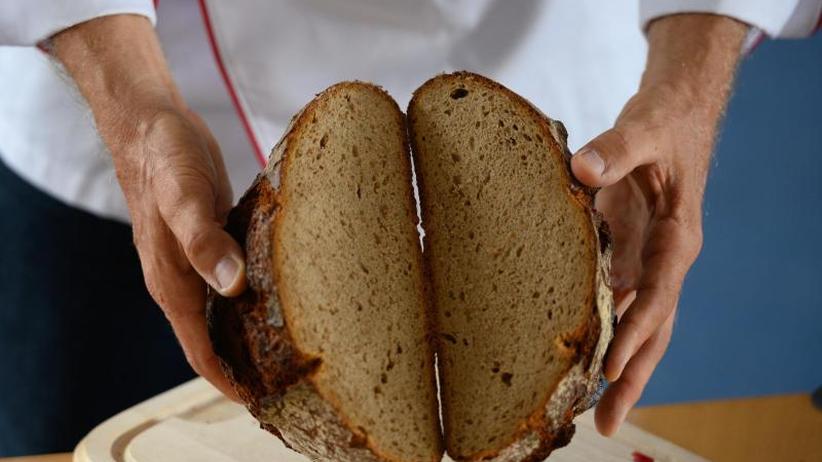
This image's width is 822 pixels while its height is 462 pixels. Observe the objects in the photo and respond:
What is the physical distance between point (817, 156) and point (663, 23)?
63.2 inches

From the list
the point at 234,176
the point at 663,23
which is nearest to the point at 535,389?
the point at 663,23

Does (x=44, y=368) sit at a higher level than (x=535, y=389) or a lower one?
lower

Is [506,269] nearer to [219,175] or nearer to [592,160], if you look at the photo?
[592,160]

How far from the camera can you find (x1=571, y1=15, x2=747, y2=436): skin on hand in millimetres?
1529

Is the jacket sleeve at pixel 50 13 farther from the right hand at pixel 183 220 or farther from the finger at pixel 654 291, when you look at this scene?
the finger at pixel 654 291

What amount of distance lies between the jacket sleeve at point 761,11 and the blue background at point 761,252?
1186 millimetres

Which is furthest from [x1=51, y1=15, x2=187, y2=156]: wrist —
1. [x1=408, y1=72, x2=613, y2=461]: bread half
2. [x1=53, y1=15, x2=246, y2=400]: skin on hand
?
[x1=408, y1=72, x2=613, y2=461]: bread half

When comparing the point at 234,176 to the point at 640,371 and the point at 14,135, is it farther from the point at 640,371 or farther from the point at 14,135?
the point at 640,371

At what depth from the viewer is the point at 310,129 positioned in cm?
148

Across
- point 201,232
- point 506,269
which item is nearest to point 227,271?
point 201,232

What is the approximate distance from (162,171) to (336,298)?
31 centimetres

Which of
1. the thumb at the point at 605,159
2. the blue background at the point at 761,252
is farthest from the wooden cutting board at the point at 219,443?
the blue background at the point at 761,252

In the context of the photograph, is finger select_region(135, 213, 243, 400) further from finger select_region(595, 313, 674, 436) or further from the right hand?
finger select_region(595, 313, 674, 436)

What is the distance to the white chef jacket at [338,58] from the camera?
6.34 ft
